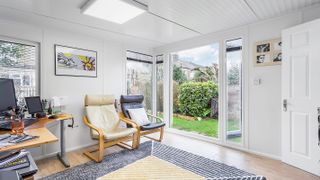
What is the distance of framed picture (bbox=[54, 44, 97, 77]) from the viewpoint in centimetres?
316

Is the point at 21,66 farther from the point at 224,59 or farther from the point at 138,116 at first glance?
the point at 224,59

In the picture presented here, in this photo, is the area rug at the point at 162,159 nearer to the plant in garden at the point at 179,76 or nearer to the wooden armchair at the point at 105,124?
the wooden armchair at the point at 105,124

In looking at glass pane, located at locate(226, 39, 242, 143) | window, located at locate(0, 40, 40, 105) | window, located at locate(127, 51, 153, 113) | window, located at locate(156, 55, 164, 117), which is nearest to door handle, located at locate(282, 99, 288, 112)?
glass pane, located at locate(226, 39, 242, 143)

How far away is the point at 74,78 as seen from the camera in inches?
132

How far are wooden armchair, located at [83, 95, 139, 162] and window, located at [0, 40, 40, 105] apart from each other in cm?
91

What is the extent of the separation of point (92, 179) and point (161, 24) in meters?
2.56

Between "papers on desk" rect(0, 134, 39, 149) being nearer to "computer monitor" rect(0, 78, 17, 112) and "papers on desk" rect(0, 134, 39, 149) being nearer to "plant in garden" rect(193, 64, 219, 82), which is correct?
"computer monitor" rect(0, 78, 17, 112)

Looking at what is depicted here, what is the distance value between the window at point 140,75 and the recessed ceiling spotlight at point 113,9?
1767mm

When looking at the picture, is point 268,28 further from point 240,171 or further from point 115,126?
point 115,126

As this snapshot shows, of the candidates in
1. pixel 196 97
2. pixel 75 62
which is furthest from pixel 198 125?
pixel 75 62

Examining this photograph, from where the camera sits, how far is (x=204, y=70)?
560 centimetres

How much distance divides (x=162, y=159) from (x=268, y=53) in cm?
245

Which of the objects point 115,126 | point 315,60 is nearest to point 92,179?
point 115,126

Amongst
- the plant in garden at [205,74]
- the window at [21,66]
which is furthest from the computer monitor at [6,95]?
the plant in garden at [205,74]
